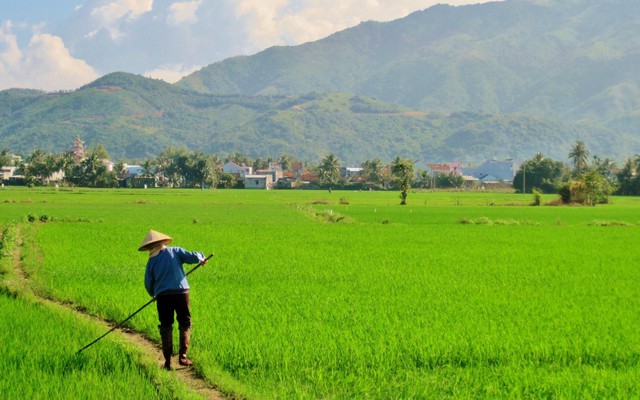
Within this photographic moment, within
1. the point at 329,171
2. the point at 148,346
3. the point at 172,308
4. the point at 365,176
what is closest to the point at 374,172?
the point at 365,176

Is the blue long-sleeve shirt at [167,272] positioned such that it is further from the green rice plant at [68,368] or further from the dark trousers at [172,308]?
the green rice plant at [68,368]

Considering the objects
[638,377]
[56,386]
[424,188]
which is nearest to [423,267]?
[638,377]

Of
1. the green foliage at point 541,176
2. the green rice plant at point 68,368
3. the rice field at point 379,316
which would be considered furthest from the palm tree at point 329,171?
the green rice plant at point 68,368

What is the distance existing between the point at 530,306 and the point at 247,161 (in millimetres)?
178117

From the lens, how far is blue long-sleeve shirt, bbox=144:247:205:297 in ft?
26.4

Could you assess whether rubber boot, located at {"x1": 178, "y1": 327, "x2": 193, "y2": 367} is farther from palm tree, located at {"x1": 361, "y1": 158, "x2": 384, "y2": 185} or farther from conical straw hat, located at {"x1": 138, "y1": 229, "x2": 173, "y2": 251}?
palm tree, located at {"x1": 361, "y1": 158, "x2": 384, "y2": 185}

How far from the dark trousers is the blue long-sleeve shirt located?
0.08 meters

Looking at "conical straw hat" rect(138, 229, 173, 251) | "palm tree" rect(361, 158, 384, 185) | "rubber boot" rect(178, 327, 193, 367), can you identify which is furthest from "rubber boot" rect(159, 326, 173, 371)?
"palm tree" rect(361, 158, 384, 185)

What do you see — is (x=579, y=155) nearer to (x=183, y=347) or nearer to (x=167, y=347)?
(x=183, y=347)

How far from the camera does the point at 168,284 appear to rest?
317 inches

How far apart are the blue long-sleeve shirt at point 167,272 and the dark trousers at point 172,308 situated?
0.27 feet

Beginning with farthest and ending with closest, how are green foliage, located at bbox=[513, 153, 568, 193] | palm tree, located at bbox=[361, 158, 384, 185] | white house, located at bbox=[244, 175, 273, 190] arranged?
white house, located at bbox=[244, 175, 273, 190] < palm tree, located at bbox=[361, 158, 384, 185] < green foliage, located at bbox=[513, 153, 568, 193]

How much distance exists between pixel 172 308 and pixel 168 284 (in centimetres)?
33

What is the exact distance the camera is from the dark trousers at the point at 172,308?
8148mm
